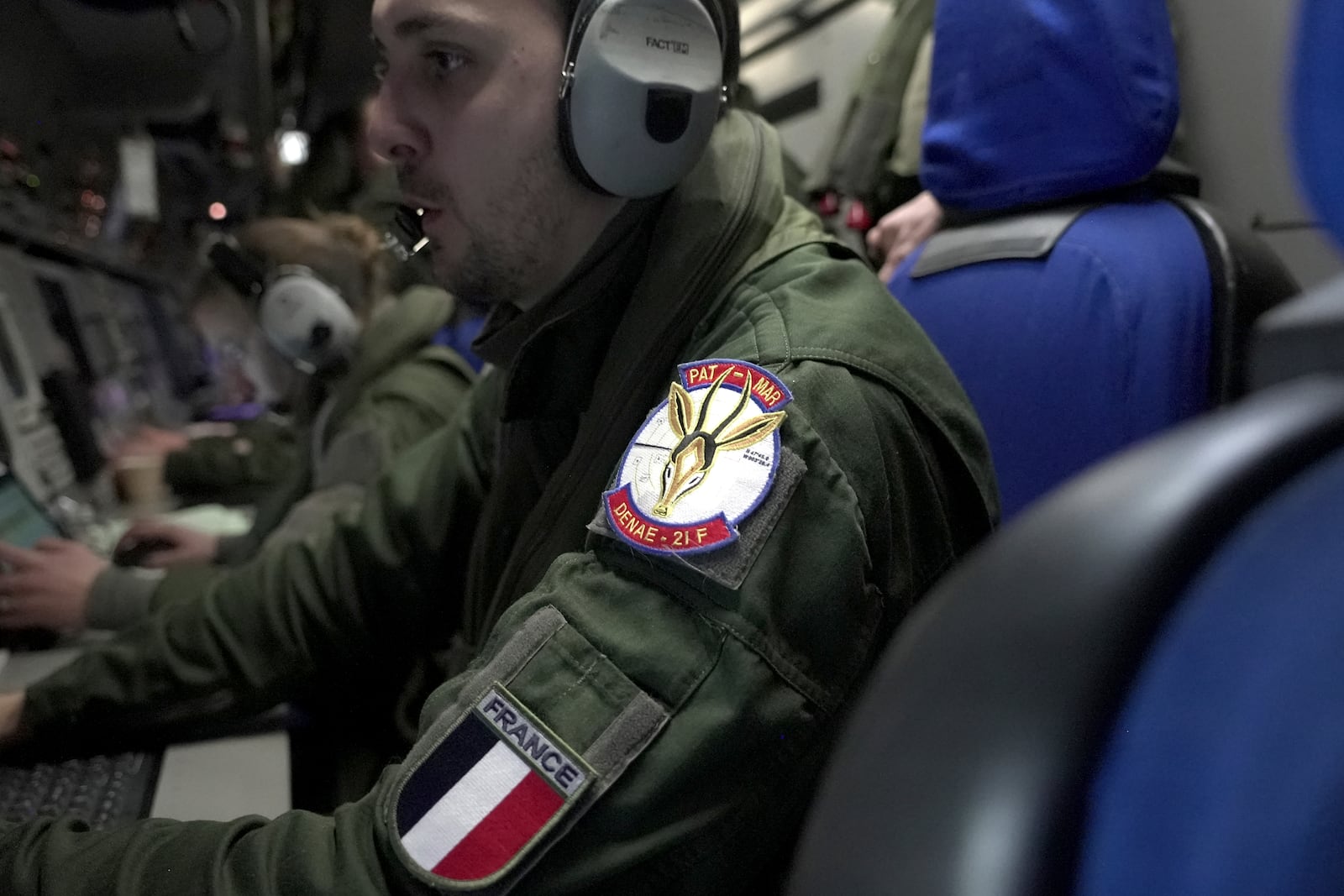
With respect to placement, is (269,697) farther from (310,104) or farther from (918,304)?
(310,104)

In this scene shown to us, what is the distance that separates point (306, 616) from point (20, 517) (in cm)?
84

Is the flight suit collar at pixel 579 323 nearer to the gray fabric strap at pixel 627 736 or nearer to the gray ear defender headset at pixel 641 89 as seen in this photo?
the gray ear defender headset at pixel 641 89

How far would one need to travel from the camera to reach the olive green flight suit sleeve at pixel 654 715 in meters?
0.54

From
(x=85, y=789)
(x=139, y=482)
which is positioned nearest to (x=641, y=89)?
(x=85, y=789)

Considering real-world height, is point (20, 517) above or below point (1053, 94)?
below

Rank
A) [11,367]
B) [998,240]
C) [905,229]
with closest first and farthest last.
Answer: [998,240]
[905,229]
[11,367]

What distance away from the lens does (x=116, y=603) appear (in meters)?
1.31

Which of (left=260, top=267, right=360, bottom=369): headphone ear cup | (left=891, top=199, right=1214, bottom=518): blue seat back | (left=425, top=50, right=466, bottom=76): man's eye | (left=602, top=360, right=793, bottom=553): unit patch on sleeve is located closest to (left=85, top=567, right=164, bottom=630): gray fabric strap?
(left=260, top=267, right=360, bottom=369): headphone ear cup

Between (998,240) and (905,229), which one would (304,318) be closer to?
(905,229)

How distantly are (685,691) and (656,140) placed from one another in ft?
1.71

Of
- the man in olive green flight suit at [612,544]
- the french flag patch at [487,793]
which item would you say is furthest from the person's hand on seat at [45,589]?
the french flag patch at [487,793]

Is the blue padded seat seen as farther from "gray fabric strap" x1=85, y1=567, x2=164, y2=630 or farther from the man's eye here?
"gray fabric strap" x1=85, y1=567, x2=164, y2=630

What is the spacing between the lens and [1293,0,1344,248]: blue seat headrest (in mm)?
297

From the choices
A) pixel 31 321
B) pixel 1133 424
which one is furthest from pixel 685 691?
pixel 31 321
